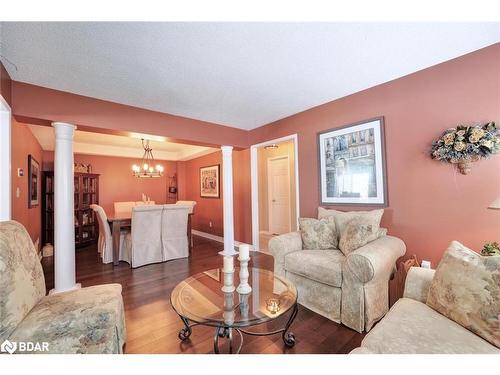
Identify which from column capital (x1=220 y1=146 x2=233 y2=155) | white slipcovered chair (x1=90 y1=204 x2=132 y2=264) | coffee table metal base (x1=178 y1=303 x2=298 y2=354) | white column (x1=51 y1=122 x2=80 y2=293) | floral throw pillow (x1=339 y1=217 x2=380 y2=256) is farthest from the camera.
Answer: column capital (x1=220 y1=146 x2=233 y2=155)

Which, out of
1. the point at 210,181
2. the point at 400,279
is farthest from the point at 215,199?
the point at 400,279

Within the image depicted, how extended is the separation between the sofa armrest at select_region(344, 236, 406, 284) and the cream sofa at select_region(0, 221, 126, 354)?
166 centimetres

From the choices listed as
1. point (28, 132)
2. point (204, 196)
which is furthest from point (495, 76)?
point (28, 132)

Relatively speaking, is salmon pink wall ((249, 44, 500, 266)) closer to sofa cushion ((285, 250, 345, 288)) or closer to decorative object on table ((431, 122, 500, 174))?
decorative object on table ((431, 122, 500, 174))

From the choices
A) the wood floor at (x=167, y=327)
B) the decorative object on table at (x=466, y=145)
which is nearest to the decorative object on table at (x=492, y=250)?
the decorative object on table at (x=466, y=145)

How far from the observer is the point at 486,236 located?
5.84 ft

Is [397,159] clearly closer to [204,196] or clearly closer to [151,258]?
[151,258]

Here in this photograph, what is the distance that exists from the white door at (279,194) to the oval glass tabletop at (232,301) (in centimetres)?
365

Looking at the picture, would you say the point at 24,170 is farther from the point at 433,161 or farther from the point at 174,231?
the point at 433,161

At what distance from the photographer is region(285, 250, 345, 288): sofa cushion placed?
1.80 meters

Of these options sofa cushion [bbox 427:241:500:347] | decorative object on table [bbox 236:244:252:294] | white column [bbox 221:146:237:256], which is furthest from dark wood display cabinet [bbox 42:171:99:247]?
sofa cushion [bbox 427:241:500:347]

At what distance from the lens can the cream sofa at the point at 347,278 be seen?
1634mm

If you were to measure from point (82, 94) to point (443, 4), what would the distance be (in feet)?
11.1

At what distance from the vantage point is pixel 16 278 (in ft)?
3.76
